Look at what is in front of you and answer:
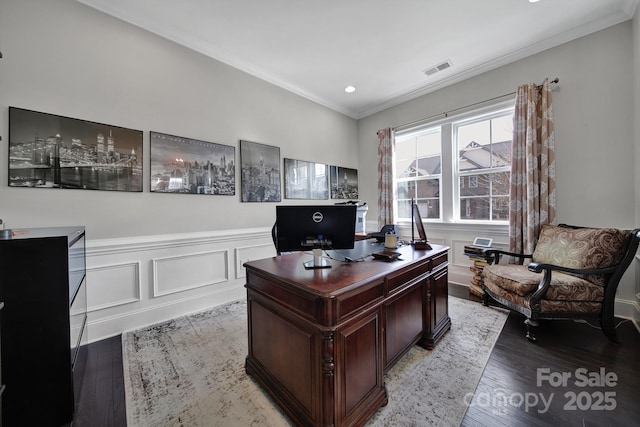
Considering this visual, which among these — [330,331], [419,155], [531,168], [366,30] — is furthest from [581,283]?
[366,30]

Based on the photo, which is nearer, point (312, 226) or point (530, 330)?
point (312, 226)

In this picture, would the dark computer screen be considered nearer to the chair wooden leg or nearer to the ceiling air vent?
the chair wooden leg

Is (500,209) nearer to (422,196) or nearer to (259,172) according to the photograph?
(422,196)

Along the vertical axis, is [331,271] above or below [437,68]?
below

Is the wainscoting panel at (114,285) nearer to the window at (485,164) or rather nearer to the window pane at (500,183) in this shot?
the window at (485,164)

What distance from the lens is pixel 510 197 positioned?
10.2ft

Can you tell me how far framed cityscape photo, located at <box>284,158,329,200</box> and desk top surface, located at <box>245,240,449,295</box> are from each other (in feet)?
7.01

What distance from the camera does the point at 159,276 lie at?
2.58 m

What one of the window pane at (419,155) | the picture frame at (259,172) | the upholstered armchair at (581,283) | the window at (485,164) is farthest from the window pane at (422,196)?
the picture frame at (259,172)

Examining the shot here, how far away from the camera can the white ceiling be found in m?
2.37

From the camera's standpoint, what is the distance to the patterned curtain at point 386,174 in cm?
443

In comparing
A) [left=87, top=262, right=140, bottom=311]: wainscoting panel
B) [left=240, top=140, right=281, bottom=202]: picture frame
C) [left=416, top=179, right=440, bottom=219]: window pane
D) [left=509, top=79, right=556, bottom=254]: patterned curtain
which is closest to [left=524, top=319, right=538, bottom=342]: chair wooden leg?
[left=509, top=79, right=556, bottom=254]: patterned curtain

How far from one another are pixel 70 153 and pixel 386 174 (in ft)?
13.9

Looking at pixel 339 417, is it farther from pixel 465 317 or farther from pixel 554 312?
pixel 554 312
